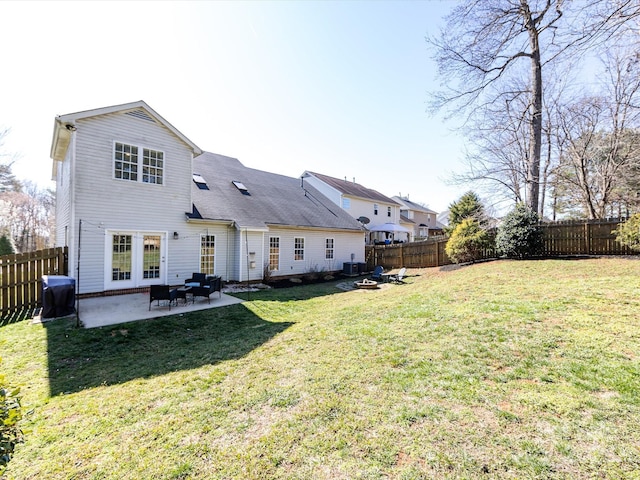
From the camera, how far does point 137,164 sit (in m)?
10.3

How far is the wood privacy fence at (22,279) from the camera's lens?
743 centimetres

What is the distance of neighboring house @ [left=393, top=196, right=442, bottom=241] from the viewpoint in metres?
37.3

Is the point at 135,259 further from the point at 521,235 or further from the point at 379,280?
the point at 521,235

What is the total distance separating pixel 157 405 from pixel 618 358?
603 centimetres

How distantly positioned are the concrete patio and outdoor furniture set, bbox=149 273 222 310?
0.23m

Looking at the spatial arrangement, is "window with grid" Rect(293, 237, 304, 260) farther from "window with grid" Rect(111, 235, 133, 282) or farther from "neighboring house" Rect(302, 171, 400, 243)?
"neighboring house" Rect(302, 171, 400, 243)

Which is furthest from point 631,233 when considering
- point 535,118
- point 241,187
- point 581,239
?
point 241,187

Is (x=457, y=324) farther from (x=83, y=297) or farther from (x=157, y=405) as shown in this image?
(x=83, y=297)

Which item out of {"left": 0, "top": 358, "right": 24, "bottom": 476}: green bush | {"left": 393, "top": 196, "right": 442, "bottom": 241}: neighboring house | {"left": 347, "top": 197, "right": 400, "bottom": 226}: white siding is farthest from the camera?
{"left": 393, "top": 196, "right": 442, "bottom": 241}: neighboring house

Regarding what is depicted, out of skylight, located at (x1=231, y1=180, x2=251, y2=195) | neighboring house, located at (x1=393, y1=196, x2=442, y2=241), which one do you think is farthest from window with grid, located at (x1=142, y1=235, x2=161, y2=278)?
neighboring house, located at (x1=393, y1=196, x2=442, y2=241)

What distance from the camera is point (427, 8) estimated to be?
1043 cm

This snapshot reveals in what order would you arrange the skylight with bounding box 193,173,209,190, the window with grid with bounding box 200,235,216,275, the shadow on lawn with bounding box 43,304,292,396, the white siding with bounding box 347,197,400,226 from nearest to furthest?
the shadow on lawn with bounding box 43,304,292,396 → the window with grid with bounding box 200,235,216,275 → the skylight with bounding box 193,173,209,190 → the white siding with bounding box 347,197,400,226

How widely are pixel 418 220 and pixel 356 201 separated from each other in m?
17.6

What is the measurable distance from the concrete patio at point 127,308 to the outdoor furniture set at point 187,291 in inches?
9.1
